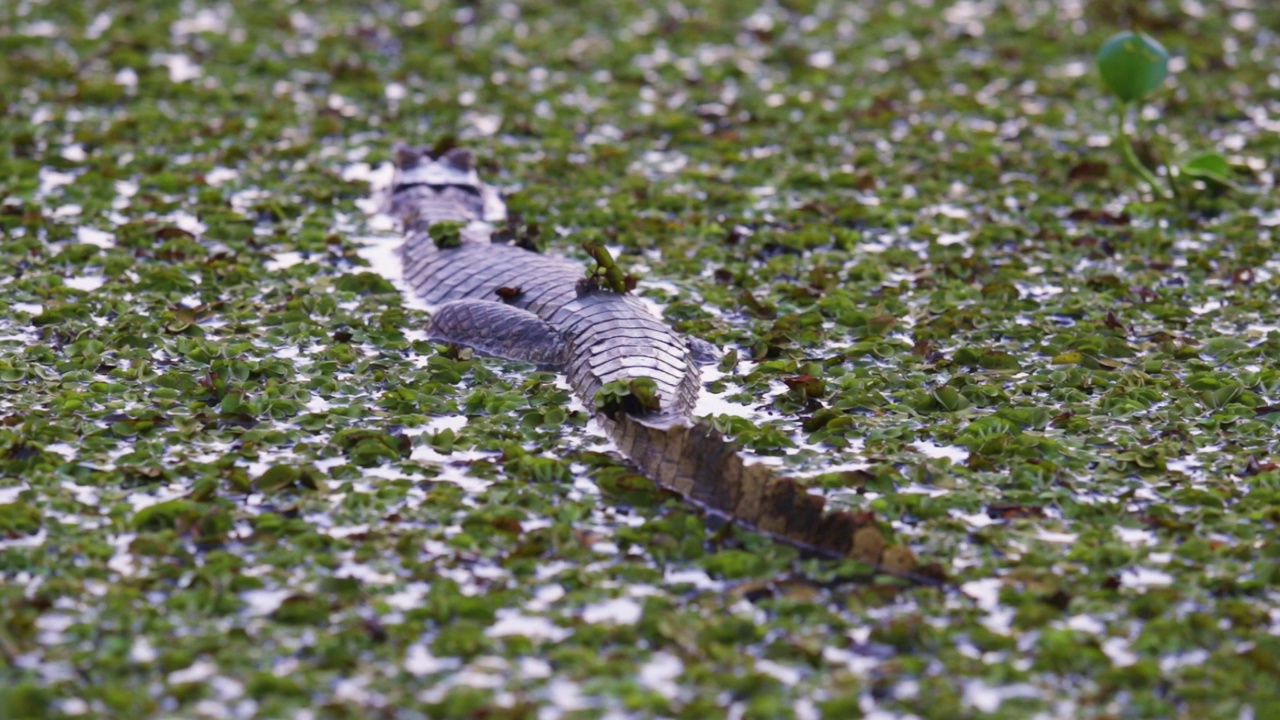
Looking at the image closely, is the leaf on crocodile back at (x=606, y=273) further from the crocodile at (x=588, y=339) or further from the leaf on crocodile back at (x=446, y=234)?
the leaf on crocodile back at (x=446, y=234)

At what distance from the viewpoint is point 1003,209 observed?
7223mm

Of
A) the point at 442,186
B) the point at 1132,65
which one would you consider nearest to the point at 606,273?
the point at 442,186

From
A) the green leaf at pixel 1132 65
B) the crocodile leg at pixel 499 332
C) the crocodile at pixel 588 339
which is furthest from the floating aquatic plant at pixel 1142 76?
the crocodile leg at pixel 499 332

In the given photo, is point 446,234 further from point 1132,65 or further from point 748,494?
point 1132,65

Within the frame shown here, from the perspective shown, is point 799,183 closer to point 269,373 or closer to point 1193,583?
point 269,373

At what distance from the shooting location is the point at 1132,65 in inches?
284

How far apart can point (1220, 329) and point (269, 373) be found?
3570mm

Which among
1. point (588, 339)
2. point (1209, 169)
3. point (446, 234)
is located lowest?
point (588, 339)

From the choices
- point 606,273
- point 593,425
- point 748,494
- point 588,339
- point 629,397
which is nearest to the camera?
point 748,494

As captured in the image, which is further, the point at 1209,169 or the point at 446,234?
the point at 1209,169

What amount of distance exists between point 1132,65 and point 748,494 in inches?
164

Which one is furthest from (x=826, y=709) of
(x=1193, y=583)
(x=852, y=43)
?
(x=852, y=43)

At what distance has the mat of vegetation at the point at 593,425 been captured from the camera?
11.5ft

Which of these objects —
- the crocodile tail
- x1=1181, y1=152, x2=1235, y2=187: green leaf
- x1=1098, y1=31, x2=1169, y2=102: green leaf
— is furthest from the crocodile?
x1=1181, y1=152, x2=1235, y2=187: green leaf
